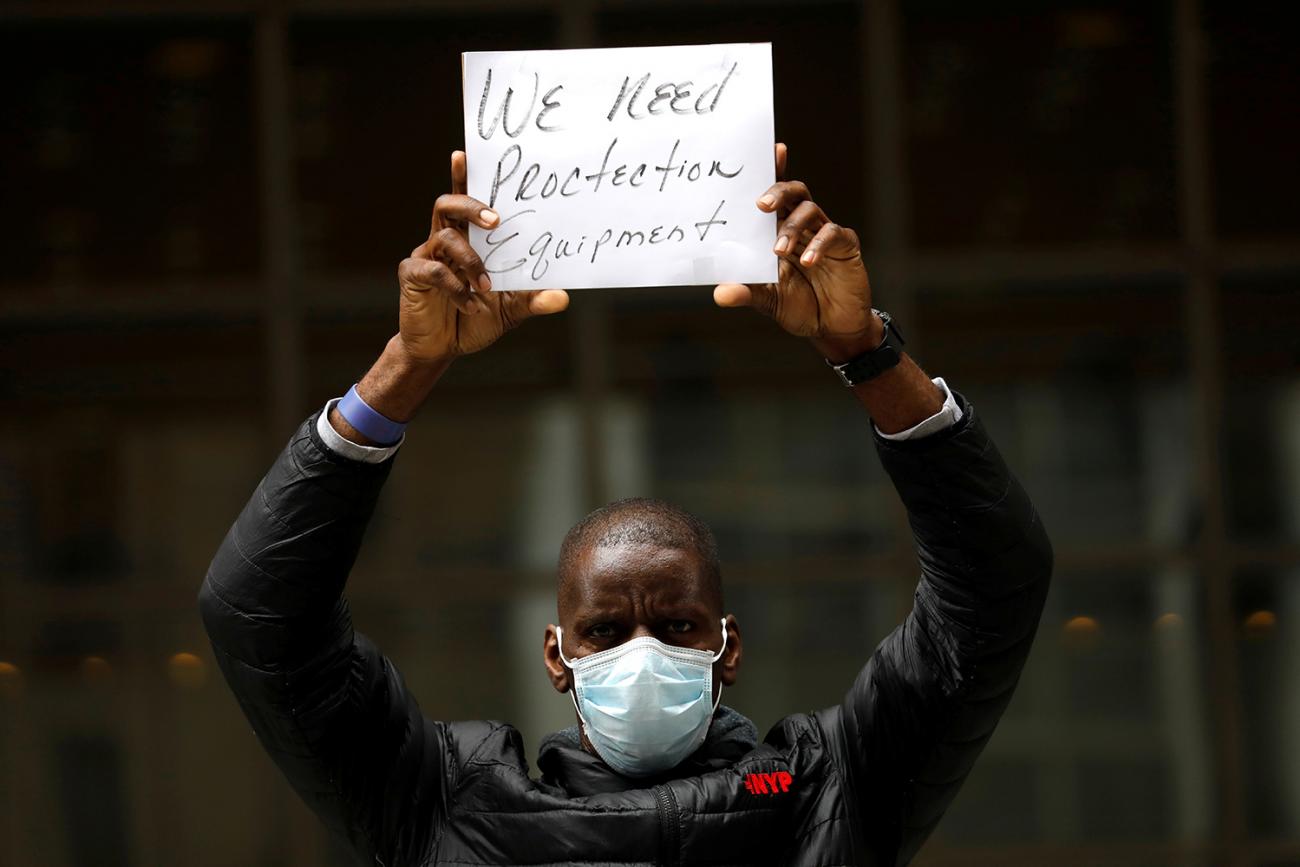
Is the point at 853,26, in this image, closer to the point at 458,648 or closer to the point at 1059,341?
the point at 1059,341

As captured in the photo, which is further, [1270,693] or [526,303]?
[1270,693]

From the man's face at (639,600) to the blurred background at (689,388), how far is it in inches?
132

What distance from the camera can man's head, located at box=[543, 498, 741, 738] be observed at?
256cm

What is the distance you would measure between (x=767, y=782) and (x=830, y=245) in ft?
2.66

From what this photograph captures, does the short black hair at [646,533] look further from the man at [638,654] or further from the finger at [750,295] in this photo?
the finger at [750,295]

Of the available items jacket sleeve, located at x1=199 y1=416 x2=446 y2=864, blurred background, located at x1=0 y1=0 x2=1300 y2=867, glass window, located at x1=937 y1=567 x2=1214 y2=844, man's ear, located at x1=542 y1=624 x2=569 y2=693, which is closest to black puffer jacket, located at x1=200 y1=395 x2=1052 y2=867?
jacket sleeve, located at x1=199 y1=416 x2=446 y2=864

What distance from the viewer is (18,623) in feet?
19.4

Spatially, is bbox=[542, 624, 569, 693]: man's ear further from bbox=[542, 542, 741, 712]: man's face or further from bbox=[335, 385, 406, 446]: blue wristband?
bbox=[335, 385, 406, 446]: blue wristband

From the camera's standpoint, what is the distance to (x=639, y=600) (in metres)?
2.56

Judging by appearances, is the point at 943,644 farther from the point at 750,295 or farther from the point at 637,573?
the point at 750,295

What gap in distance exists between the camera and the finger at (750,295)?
7.84 ft

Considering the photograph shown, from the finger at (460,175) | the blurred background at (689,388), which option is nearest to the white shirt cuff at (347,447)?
the finger at (460,175)

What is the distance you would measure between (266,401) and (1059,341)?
2.85 m

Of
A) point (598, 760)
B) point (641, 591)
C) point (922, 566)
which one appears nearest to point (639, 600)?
point (641, 591)
